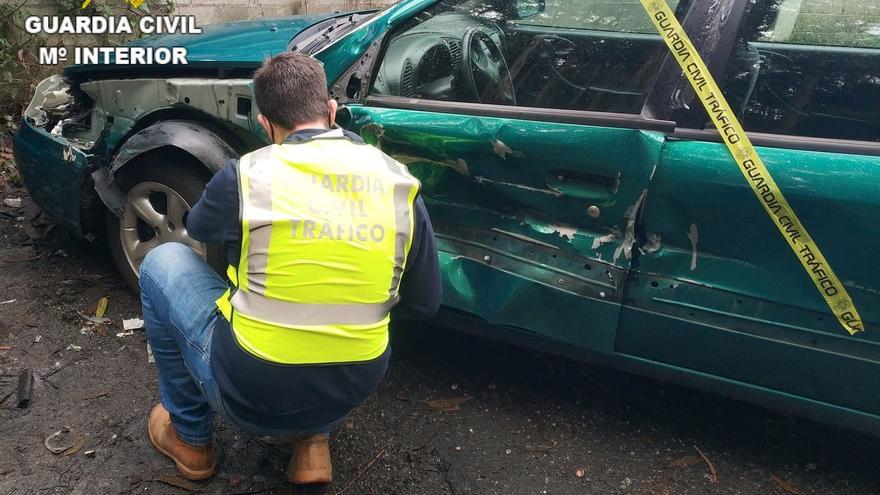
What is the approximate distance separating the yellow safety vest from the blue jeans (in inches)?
8.9

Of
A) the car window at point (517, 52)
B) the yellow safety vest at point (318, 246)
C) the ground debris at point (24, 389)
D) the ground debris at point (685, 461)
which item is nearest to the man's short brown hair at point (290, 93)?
the yellow safety vest at point (318, 246)

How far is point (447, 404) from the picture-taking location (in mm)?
2500

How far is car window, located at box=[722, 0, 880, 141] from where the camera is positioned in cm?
189

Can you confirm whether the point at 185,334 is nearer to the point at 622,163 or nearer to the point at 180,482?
the point at 180,482

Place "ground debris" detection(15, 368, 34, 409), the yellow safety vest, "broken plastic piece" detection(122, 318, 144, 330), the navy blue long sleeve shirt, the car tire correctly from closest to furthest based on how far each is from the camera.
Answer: the yellow safety vest, the navy blue long sleeve shirt, "ground debris" detection(15, 368, 34, 409), the car tire, "broken plastic piece" detection(122, 318, 144, 330)

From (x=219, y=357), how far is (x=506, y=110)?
114 cm

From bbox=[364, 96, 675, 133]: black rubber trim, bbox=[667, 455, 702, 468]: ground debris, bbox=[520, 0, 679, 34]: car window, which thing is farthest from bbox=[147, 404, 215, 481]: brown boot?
bbox=[520, 0, 679, 34]: car window

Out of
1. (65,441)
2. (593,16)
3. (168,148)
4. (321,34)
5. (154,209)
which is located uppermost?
(593,16)

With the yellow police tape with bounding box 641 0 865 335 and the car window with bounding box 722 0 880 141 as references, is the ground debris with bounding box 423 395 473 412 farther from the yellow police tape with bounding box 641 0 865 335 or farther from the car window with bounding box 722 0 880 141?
the car window with bounding box 722 0 880 141

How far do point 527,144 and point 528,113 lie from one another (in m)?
0.12

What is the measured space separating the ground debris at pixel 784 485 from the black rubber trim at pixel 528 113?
121 centimetres

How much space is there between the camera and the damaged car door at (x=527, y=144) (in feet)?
6.57

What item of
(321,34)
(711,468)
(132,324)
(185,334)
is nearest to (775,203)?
(711,468)

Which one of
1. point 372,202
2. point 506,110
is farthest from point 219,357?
point 506,110
